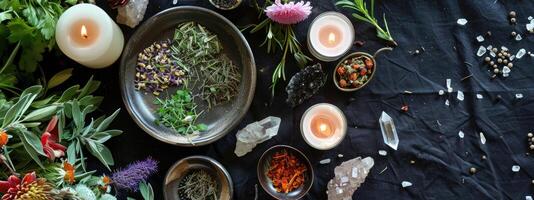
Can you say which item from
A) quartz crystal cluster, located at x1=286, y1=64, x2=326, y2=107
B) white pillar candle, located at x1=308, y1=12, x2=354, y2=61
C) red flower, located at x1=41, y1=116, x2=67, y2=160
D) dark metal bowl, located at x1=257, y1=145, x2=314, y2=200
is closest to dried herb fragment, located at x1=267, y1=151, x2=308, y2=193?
dark metal bowl, located at x1=257, y1=145, x2=314, y2=200

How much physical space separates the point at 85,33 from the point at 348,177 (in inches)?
26.4

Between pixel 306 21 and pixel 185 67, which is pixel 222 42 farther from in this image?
pixel 306 21

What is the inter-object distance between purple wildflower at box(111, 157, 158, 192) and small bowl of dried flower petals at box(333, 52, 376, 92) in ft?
1.55

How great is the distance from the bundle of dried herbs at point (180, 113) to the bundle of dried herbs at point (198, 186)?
10 cm

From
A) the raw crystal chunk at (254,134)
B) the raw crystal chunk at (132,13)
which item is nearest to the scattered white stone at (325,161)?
the raw crystal chunk at (254,134)

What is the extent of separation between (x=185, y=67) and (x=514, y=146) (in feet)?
2.65

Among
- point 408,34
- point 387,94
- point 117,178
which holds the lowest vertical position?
point 117,178

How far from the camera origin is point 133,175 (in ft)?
4.22

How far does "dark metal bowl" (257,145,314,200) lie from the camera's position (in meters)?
1.34

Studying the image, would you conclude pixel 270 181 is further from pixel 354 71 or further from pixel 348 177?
pixel 354 71

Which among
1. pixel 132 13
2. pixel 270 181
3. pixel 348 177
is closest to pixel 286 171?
pixel 270 181

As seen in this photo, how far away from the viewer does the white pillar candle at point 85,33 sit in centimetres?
123

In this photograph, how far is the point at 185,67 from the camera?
137 centimetres

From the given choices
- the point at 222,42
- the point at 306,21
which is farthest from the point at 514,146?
the point at 222,42
